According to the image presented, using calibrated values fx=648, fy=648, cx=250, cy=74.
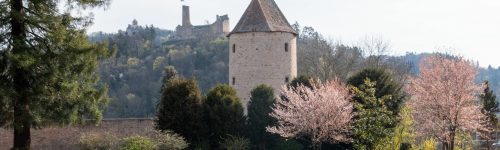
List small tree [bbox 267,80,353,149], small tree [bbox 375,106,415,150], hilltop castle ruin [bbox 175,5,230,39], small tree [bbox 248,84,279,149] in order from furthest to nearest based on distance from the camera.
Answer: hilltop castle ruin [bbox 175,5,230,39] < small tree [bbox 248,84,279,149] < small tree [bbox 267,80,353,149] < small tree [bbox 375,106,415,150]

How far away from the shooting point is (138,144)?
25.3 meters

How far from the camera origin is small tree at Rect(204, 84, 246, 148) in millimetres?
28641

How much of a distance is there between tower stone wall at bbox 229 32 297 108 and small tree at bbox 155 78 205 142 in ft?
19.0

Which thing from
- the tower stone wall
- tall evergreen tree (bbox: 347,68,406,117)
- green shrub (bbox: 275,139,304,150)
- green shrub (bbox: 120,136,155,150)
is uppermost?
the tower stone wall

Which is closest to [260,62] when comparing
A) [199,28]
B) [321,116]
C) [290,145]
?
[290,145]

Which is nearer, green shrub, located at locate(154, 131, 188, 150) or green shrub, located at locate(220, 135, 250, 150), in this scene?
green shrub, located at locate(154, 131, 188, 150)

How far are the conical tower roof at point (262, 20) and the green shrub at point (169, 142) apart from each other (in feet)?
30.5

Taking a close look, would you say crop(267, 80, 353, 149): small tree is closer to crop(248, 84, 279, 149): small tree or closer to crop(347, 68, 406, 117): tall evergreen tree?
crop(347, 68, 406, 117): tall evergreen tree

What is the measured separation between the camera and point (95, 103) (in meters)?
19.1

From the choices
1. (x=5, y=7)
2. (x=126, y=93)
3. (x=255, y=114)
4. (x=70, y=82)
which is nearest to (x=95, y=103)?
(x=70, y=82)

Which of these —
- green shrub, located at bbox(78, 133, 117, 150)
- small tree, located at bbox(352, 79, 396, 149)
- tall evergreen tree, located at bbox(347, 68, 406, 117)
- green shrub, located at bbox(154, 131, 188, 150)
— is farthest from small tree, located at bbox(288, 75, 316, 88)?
green shrub, located at bbox(78, 133, 117, 150)

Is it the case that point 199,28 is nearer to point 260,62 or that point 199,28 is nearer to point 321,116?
point 260,62

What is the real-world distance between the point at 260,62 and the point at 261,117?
4.07m

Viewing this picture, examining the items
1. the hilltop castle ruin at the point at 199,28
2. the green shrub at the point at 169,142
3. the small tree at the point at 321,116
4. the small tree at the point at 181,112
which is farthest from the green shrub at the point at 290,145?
the hilltop castle ruin at the point at 199,28
